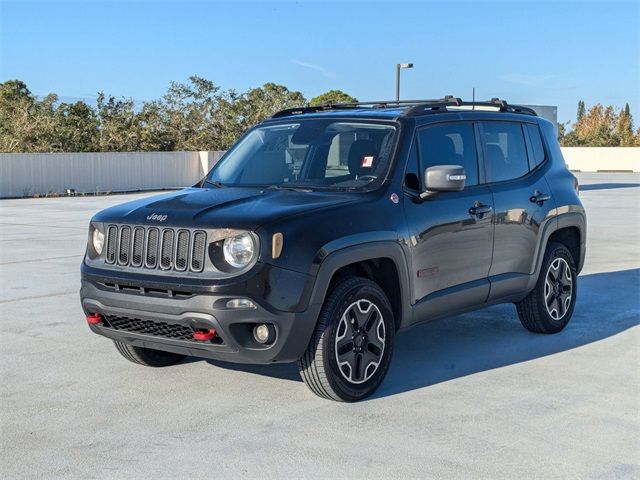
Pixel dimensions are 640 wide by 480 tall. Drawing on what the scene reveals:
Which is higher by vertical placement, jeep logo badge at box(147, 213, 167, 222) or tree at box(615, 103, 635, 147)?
tree at box(615, 103, 635, 147)

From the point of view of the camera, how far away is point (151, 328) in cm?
526

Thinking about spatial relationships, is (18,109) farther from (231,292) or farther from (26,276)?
(231,292)

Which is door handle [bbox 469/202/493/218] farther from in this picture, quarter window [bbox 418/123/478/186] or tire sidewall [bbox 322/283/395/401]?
tire sidewall [bbox 322/283/395/401]

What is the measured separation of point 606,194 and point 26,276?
23.6 metres

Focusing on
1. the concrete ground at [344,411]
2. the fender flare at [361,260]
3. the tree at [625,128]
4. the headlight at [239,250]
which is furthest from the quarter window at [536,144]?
the tree at [625,128]

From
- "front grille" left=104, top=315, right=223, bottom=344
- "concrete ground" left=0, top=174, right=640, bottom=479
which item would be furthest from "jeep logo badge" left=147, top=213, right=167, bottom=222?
"concrete ground" left=0, top=174, right=640, bottom=479

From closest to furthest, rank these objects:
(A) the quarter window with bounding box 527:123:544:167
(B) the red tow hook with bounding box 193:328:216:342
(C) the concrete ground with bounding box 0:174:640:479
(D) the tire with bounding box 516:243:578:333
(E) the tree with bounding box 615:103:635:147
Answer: (C) the concrete ground with bounding box 0:174:640:479 < (B) the red tow hook with bounding box 193:328:216:342 < (D) the tire with bounding box 516:243:578:333 < (A) the quarter window with bounding box 527:123:544:167 < (E) the tree with bounding box 615:103:635:147

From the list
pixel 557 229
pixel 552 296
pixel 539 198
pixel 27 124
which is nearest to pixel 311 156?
pixel 539 198

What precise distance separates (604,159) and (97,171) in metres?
38.8

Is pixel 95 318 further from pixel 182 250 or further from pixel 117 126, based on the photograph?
pixel 117 126

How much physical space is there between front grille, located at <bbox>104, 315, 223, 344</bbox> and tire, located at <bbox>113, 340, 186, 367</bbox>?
26.4 inches

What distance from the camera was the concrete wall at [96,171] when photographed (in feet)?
105

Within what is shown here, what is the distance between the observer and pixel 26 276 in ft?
34.8

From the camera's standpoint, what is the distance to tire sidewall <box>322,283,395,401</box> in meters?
5.14
